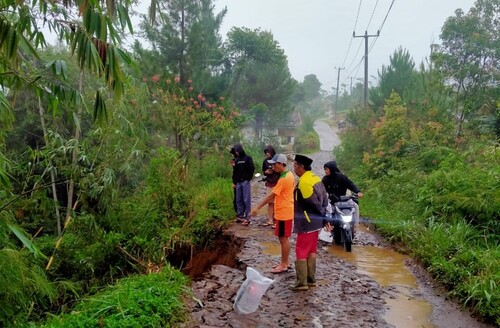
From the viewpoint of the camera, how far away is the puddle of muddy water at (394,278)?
495cm

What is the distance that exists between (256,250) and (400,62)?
21119 millimetres

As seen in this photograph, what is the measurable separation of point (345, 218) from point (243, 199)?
253cm

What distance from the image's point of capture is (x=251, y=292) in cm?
452

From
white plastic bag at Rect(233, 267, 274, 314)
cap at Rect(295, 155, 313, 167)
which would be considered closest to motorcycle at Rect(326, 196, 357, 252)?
cap at Rect(295, 155, 313, 167)

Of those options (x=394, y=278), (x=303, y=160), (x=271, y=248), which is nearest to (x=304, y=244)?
(x=303, y=160)

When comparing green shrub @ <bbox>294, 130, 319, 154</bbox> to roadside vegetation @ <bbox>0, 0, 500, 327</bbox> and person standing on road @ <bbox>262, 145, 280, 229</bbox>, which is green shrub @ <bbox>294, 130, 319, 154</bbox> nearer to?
roadside vegetation @ <bbox>0, 0, 500, 327</bbox>

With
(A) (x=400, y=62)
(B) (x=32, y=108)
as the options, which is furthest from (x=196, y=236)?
(A) (x=400, y=62)

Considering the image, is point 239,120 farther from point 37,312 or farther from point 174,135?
point 37,312

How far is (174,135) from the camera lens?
14.2 meters

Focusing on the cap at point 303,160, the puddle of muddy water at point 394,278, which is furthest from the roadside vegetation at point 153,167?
the cap at point 303,160

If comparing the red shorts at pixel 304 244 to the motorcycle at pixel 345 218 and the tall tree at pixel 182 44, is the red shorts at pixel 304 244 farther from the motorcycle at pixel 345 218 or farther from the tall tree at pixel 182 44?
the tall tree at pixel 182 44

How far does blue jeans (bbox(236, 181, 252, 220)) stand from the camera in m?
8.93

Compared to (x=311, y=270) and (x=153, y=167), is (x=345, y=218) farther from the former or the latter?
(x=153, y=167)

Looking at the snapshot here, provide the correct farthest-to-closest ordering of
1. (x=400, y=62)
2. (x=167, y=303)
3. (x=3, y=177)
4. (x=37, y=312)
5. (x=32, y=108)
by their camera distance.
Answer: (x=400, y=62), (x=32, y=108), (x=37, y=312), (x=167, y=303), (x=3, y=177)
